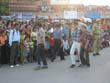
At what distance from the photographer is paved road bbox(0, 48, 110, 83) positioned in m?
7.07

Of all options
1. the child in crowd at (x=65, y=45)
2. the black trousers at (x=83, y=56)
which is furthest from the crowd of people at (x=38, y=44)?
the child in crowd at (x=65, y=45)

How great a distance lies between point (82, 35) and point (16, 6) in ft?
90.3

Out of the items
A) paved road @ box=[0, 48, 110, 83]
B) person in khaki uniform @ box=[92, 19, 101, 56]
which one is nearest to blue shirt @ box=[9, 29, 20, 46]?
paved road @ box=[0, 48, 110, 83]

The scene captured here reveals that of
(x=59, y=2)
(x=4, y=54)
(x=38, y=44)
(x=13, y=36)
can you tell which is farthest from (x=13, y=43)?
(x=59, y=2)

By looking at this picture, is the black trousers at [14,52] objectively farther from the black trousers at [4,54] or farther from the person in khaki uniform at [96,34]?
the person in khaki uniform at [96,34]

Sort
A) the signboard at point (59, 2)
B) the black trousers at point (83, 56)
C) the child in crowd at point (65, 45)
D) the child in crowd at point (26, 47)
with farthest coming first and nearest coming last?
the signboard at point (59, 2) < the child in crowd at point (65, 45) < the child in crowd at point (26, 47) < the black trousers at point (83, 56)

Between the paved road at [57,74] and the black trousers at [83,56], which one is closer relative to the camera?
the paved road at [57,74]

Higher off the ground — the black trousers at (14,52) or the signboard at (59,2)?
the signboard at (59,2)

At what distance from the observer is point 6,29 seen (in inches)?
400

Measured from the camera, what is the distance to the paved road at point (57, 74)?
23.2 feet

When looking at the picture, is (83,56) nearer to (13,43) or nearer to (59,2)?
(13,43)

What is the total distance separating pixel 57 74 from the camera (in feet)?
25.6

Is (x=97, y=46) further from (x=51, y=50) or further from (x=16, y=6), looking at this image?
(x=16, y=6)

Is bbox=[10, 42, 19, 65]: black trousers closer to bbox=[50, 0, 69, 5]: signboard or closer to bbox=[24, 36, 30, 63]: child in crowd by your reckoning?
bbox=[24, 36, 30, 63]: child in crowd
